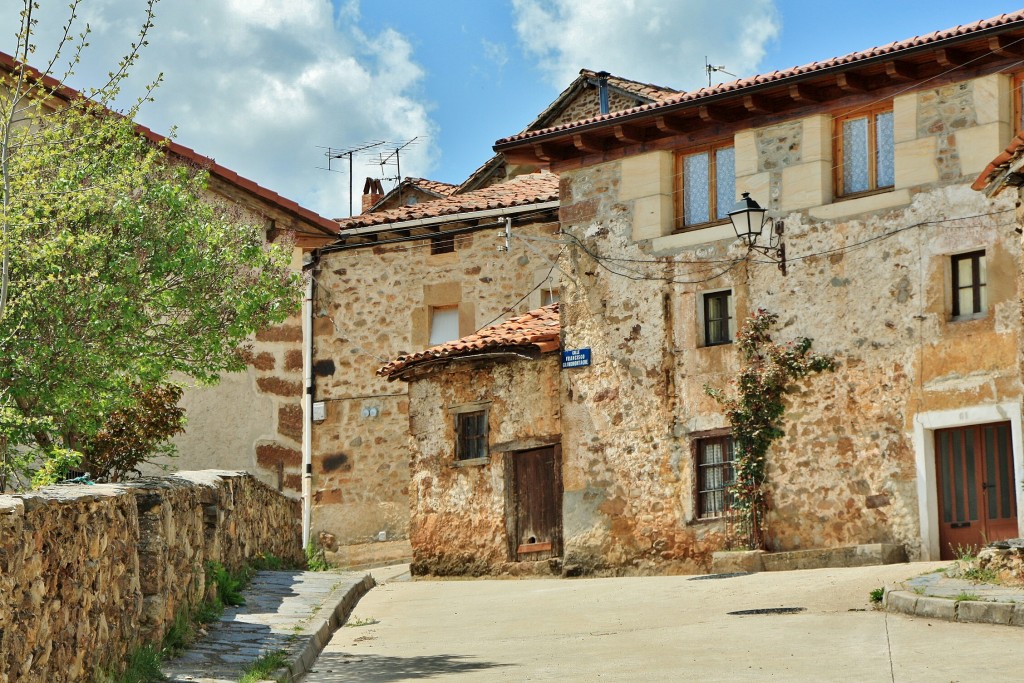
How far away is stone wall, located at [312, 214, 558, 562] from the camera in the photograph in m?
25.2

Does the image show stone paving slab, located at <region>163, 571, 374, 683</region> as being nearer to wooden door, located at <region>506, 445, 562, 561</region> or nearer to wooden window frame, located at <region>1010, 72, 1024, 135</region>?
wooden door, located at <region>506, 445, 562, 561</region>

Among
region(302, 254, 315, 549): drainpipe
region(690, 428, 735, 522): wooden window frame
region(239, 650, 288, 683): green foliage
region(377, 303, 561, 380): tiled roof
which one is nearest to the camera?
region(239, 650, 288, 683): green foliage

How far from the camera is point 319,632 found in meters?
11.1

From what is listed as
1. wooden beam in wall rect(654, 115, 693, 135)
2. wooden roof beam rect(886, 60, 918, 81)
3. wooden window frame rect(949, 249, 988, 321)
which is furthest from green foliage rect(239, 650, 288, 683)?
wooden beam in wall rect(654, 115, 693, 135)

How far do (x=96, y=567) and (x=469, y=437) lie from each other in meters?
13.9

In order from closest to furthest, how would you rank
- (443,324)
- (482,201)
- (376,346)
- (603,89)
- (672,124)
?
(672,124)
(482,201)
(443,324)
(376,346)
(603,89)

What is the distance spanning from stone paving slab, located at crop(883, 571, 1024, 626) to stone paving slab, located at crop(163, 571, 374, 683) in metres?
4.38

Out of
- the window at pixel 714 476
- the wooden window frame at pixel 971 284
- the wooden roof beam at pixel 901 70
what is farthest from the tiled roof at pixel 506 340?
the wooden roof beam at pixel 901 70

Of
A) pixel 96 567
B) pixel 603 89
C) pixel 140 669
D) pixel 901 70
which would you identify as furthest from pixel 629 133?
pixel 96 567

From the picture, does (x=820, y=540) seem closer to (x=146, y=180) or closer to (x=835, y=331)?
(x=835, y=331)

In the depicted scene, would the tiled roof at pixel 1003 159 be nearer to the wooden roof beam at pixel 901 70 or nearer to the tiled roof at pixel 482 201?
the wooden roof beam at pixel 901 70

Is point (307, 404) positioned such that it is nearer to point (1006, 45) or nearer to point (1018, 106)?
point (1018, 106)

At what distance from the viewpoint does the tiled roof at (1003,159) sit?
12.9m

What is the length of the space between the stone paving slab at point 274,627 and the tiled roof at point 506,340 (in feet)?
19.2
